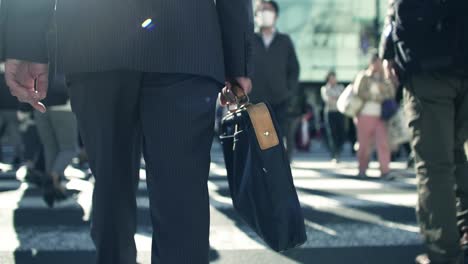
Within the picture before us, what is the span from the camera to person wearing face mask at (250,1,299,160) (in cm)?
607

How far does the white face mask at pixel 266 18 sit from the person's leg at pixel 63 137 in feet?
7.62

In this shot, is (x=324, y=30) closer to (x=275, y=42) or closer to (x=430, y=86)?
(x=275, y=42)

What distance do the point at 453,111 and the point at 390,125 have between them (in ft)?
15.5

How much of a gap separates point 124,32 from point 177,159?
39cm

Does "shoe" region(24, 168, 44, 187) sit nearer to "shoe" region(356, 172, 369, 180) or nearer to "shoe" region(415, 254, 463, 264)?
"shoe" region(415, 254, 463, 264)

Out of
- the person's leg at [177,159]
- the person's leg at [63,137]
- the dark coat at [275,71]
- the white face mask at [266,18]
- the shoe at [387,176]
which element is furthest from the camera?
the shoe at [387,176]

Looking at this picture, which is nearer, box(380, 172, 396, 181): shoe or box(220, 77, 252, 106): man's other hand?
box(220, 77, 252, 106): man's other hand

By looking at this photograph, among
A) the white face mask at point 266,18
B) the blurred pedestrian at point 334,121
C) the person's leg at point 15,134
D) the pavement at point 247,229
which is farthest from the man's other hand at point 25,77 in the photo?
the blurred pedestrian at point 334,121

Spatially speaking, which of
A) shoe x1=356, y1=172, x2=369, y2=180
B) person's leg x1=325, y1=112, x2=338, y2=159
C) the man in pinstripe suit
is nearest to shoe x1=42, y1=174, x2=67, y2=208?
the man in pinstripe suit

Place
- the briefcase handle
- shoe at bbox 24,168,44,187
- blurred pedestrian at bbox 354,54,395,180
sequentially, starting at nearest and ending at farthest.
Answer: the briefcase handle
shoe at bbox 24,168,44,187
blurred pedestrian at bbox 354,54,395,180

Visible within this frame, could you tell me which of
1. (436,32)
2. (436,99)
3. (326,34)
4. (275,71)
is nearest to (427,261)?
(436,99)

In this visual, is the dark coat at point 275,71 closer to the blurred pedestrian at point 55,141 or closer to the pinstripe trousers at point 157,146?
the blurred pedestrian at point 55,141

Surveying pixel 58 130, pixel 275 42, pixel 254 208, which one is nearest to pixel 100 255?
pixel 254 208

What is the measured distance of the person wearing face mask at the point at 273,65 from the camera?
6.07 meters
